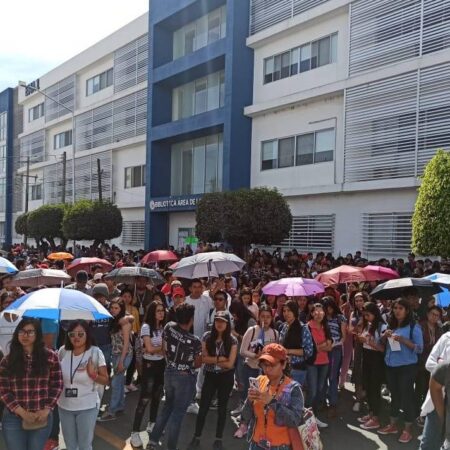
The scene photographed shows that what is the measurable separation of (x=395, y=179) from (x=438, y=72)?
3417mm

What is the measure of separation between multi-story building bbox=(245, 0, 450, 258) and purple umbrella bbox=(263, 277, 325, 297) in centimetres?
1009

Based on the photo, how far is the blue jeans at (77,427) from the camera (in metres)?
4.68

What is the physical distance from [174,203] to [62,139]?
18.9m

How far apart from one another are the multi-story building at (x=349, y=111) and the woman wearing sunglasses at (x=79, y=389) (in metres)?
14.0

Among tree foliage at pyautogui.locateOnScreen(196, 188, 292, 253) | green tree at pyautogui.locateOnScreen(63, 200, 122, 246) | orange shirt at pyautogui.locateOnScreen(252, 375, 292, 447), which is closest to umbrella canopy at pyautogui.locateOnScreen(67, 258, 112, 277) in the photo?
tree foliage at pyautogui.locateOnScreen(196, 188, 292, 253)

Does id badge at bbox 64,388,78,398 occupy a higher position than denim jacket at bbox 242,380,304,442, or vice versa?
denim jacket at bbox 242,380,304,442

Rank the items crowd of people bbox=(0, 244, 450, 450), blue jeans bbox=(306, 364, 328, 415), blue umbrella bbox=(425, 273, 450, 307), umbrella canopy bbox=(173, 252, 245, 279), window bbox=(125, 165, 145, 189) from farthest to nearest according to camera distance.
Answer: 1. window bbox=(125, 165, 145, 189)
2. umbrella canopy bbox=(173, 252, 245, 279)
3. blue umbrella bbox=(425, 273, 450, 307)
4. blue jeans bbox=(306, 364, 328, 415)
5. crowd of people bbox=(0, 244, 450, 450)

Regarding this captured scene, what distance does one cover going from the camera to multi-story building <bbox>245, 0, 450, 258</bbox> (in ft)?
56.0

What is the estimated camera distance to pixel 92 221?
28000mm

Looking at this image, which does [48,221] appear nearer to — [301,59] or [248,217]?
[301,59]

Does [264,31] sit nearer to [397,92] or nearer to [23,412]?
[397,92]

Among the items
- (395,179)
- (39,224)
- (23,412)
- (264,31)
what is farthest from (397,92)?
(39,224)

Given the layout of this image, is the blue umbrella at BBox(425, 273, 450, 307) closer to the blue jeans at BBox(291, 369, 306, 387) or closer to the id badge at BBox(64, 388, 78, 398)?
the blue jeans at BBox(291, 369, 306, 387)

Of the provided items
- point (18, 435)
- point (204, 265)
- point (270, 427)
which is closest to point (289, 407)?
point (270, 427)
